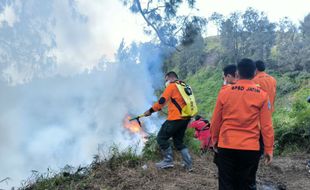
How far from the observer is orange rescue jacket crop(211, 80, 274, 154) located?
159 inches

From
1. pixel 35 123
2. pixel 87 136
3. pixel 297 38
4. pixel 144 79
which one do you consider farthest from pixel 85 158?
pixel 297 38

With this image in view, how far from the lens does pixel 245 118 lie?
4047 mm

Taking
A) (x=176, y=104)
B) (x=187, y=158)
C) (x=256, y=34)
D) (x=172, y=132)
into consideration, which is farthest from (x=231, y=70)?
(x=256, y=34)

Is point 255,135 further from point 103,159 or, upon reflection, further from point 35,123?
point 35,123

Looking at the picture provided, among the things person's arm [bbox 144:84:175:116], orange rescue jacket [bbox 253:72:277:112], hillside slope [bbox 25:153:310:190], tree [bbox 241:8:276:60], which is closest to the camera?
hillside slope [bbox 25:153:310:190]

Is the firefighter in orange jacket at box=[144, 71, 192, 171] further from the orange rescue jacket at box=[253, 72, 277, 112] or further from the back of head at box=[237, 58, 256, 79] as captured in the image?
the back of head at box=[237, 58, 256, 79]

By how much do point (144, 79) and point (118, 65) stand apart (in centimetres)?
155

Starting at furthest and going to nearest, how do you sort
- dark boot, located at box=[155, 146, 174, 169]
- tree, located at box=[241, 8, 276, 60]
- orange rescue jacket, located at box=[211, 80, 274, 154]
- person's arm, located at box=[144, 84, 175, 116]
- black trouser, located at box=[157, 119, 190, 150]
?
tree, located at box=[241, 8, 276, 60] → dark boot, located at box=[155, 146, 174, 169] → black trouser, located at box=[157, 119, 190, 150] → person's arm, located at box=[144, 84, 175, 116] → orange rescue jacket, located at box=[211, 80, 274, 154]

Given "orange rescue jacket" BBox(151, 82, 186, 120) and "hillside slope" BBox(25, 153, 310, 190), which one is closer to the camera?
"hillside slope" BBox(25, 153, 310, 190)

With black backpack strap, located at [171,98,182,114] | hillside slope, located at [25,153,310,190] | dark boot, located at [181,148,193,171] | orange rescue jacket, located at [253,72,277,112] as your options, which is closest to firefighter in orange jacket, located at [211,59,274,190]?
hillside slope, located at [25,153,310,190]

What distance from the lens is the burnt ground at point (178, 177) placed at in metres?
5.89

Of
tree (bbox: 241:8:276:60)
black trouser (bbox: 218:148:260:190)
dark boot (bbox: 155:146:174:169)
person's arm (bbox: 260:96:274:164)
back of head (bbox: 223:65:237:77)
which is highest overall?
tree (bbox: 241:8:276:60)

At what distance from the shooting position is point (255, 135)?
4.08 meters

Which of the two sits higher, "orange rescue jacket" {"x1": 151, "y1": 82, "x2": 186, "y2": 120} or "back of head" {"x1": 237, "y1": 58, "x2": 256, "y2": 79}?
"back of head" {"x1": 237, "y1": 58, "x2": 256, "y2": 79}
